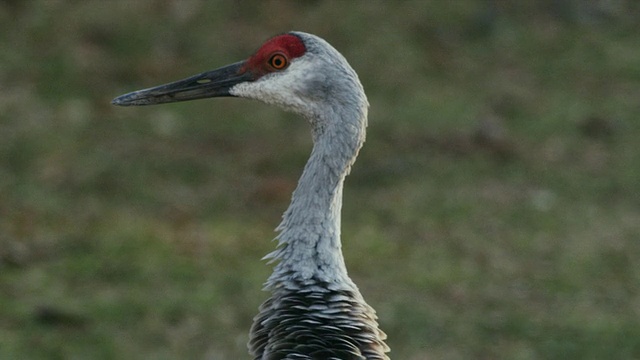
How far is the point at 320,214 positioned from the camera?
→ 489 cm

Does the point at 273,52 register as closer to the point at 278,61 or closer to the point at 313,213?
the point at 278,61

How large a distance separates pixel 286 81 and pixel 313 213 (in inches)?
24.2

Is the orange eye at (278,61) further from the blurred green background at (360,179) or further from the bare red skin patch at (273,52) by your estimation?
the blurred green background at (360,179)

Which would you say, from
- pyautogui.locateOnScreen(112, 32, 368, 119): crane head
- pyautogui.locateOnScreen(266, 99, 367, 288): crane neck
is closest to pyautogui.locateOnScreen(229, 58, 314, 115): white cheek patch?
pyautogui.locateOnScreen(112, 32, 368, 119): crane head

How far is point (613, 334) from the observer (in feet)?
27.5

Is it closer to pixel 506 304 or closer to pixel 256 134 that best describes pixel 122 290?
pixel 506 304

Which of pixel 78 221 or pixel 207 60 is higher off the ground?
pixel 207 60

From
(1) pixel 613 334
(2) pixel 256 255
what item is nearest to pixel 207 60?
(2) pixel 256 255

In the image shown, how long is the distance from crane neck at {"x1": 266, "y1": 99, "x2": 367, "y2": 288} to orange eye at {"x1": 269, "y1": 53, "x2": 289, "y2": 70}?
10.7 inches

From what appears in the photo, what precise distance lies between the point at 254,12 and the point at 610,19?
4911mm

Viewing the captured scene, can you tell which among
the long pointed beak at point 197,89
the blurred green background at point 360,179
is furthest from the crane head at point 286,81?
the blurred green background at point 360,179

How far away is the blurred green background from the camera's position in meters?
8.40

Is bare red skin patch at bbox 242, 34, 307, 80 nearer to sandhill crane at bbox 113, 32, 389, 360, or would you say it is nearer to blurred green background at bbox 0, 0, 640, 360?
sandhill crane at bbox 113, 32, 389, 360

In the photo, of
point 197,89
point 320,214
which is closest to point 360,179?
point 197,89
